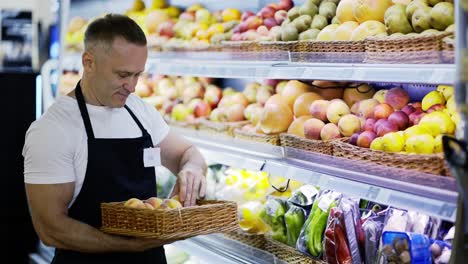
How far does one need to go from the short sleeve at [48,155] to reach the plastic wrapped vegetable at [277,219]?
39.4 inches

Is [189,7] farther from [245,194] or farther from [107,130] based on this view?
[107,130]

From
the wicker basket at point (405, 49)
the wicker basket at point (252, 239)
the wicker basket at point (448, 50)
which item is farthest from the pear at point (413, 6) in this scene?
the wicker basket at point (252, 239)

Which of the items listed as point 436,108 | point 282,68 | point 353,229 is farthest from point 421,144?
point 282,68

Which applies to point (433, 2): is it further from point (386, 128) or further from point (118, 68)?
point (118, 68)

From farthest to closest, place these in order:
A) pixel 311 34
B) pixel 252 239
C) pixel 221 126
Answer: pixel 221 126
pixel 252 239
pixel 311 34

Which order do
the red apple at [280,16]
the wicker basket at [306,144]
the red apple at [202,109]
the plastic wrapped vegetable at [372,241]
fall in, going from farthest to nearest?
the red apple at [202,109], the red apple at [280,16], the wicker basket at [306,144], the plastic wrapped vegetable at [372,241]

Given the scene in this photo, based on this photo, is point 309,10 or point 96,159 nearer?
point 96,159

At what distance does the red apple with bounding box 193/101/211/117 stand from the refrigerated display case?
0.15 m

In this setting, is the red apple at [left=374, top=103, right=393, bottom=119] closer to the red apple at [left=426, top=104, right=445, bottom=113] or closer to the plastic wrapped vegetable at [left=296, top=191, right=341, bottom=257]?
the red apple at [left=426, top=104, right=445, bottom=113]

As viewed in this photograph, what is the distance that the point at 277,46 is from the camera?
10.4 feet

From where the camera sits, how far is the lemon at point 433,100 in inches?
107

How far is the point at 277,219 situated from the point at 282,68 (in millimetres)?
679

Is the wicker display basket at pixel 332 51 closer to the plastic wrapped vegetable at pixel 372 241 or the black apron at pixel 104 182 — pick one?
the plastic wrapped vegetable at pixel 372 241

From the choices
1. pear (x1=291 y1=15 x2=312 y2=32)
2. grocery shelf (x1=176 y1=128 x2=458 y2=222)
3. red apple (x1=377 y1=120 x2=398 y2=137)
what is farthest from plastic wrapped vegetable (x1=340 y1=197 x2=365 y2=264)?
pear (x1=291 y1=15 x2=312 y2=32)
